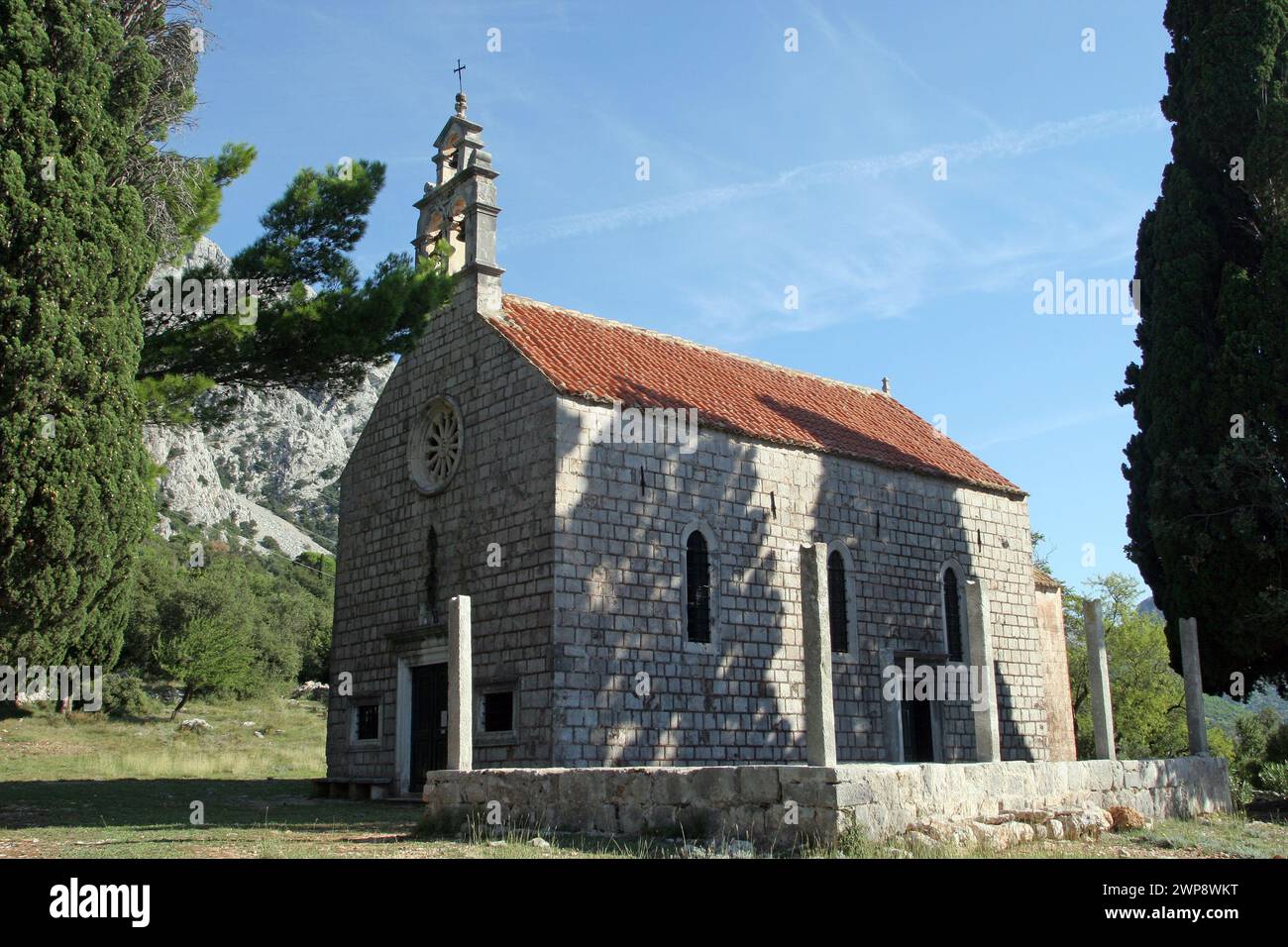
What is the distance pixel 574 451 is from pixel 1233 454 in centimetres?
1121

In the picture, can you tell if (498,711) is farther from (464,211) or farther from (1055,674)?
(1055,674)

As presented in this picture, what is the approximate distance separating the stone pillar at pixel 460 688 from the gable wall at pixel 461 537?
3.02 meters

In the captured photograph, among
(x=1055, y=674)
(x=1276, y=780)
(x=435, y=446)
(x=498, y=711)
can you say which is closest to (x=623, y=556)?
(x=498, y=711)

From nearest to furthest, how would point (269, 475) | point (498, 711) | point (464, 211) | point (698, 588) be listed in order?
point (498, 711)
point (698, 588)
point (464, 211)
point (269, 475)

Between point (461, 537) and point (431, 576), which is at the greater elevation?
point (461, 537)

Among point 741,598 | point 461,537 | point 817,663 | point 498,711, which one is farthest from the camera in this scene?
point 741,598

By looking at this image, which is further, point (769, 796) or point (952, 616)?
point (952, 616)

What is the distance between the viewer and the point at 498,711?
1623cm

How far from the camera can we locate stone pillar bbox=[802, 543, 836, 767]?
10180mm

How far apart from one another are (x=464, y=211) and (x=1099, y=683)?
12.8m

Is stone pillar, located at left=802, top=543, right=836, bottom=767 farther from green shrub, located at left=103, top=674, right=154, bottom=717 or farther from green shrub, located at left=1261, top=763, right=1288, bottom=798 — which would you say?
green shrub, located at left=103, top=674, right=154, bottom=717

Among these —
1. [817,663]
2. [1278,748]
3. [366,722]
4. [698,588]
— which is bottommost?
[1278,748]

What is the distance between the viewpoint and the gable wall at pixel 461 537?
16.1 meters
